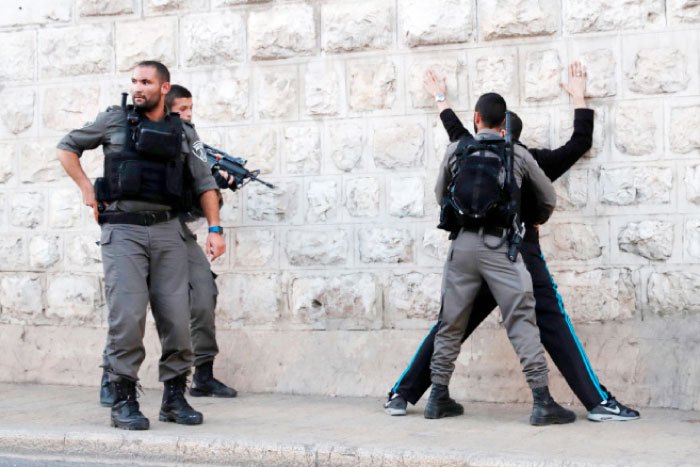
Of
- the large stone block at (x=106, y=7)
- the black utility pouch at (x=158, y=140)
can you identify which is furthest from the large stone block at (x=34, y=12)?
the black utility pouch at (x=158, y=140)

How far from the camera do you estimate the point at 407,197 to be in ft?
24.9

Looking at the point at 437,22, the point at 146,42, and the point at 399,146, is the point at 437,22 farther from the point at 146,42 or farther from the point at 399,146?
the point at 146,42

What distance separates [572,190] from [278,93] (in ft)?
7.54

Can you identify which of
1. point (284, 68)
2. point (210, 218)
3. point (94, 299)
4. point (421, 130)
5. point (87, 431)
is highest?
point (284, 68)

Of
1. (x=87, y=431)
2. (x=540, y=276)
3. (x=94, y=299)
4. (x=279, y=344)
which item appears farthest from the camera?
(x=94, y=299)

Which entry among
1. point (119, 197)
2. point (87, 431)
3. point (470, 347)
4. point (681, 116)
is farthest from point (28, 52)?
point (681, 116)

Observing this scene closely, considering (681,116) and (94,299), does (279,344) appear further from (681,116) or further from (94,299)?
(681,116)

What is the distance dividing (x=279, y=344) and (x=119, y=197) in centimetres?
205

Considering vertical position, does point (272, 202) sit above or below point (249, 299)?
above

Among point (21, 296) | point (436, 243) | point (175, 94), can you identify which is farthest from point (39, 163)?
point (436, 243)

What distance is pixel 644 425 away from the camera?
6242mm

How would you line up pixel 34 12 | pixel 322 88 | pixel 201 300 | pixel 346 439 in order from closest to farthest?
pixel 346 439
pixel 201 300
pixel 322 88
pixel 34 12

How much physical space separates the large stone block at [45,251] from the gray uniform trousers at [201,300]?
1.53 metres

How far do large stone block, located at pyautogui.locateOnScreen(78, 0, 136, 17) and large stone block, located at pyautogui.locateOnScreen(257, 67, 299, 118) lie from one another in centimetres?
129
